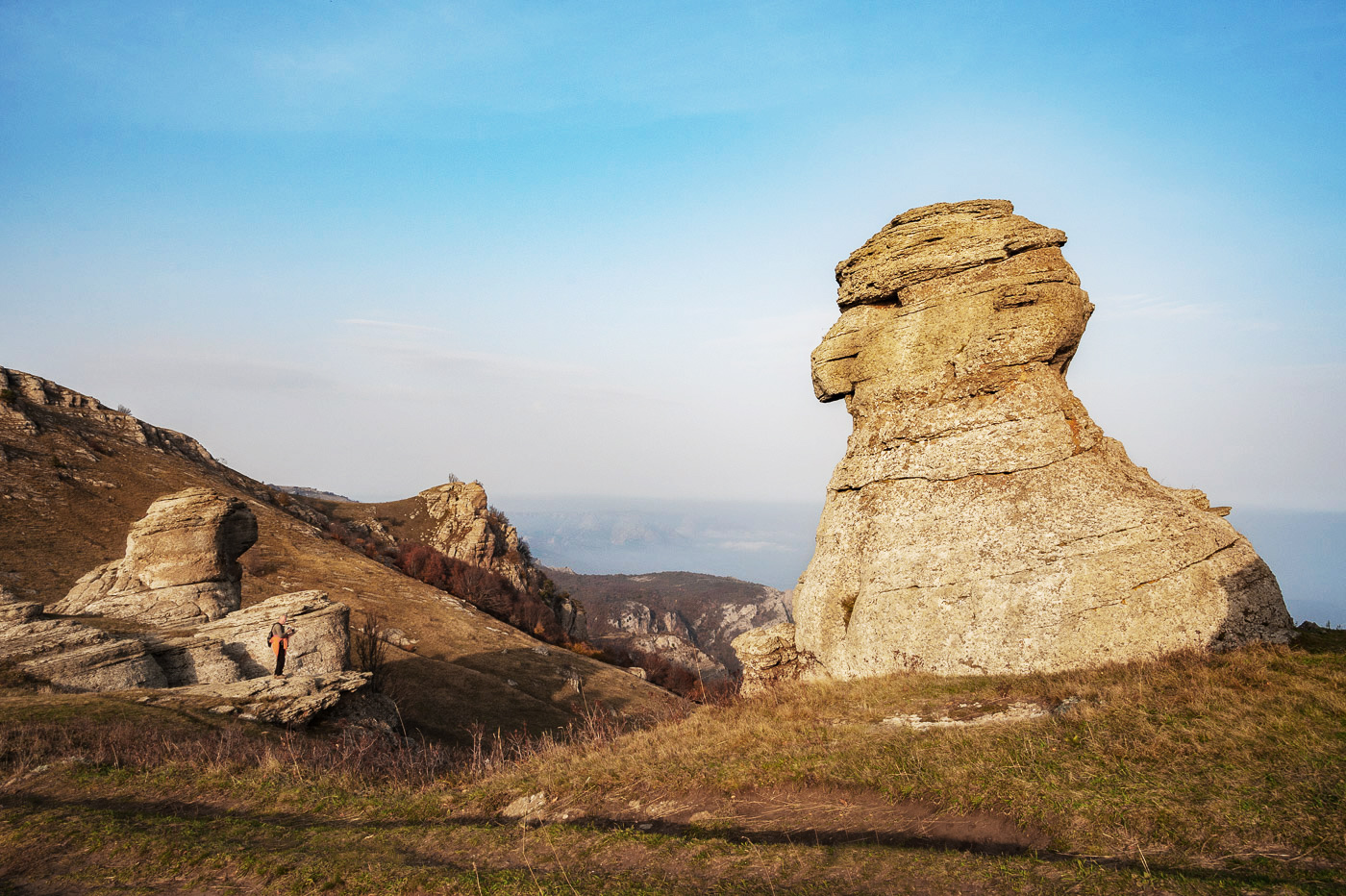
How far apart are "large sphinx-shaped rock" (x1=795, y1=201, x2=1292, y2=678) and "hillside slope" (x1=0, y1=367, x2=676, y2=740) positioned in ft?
68.4

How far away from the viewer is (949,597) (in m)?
12.5

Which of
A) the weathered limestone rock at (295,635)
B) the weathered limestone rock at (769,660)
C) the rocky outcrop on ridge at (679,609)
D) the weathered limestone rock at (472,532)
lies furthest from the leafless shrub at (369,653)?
the rocky outcrop on ridge at (679,609)

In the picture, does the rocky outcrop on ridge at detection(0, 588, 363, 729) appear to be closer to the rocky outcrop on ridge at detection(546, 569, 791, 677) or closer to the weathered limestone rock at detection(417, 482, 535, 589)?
the weathered limestone rock at detection(417, 482, 535, 589)

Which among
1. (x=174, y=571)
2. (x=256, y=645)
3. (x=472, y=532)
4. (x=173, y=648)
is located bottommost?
(x=256, y=645)

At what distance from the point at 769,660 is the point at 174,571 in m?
21.1

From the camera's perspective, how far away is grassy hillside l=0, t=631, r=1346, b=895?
20.0 feet

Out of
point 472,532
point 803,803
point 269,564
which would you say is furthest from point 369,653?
point 472,532

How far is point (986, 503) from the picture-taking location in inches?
501

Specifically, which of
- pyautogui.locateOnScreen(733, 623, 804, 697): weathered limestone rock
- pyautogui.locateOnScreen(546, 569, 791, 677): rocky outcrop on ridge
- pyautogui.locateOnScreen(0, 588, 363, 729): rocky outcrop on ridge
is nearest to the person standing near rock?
pyautogui.locateOnScreen(0, 588, 363, 729): rocky outcrop on ridge

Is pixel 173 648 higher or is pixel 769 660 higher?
pixel 769 660

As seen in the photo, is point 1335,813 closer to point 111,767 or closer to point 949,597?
point 949,597

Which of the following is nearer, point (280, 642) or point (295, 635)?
point (280, 642)

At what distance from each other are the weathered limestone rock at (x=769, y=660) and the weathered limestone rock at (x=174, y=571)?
18.7 meters

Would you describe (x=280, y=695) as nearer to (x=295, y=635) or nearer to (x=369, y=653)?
(x=295, y=635)
